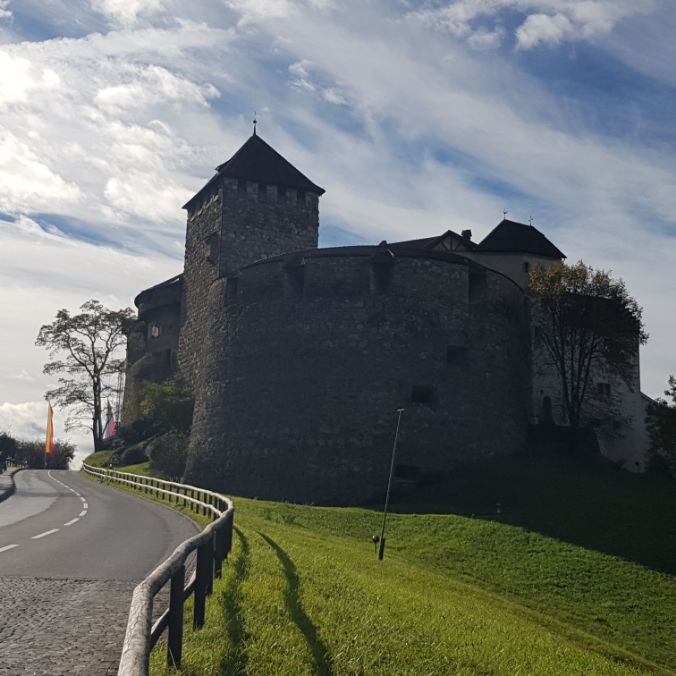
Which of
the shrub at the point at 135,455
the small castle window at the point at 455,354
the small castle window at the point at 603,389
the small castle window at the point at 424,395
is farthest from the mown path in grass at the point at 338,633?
the shrub at the point at 135,455

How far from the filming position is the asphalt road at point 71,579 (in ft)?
18.6

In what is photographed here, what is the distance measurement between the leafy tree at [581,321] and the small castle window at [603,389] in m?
→ 1.83

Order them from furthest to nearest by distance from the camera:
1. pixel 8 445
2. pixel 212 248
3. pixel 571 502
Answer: pixel 8 445
pixel 212 248
pixel 571 502

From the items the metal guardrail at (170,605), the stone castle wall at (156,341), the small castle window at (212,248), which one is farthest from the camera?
the stone castle wall at (156,341)

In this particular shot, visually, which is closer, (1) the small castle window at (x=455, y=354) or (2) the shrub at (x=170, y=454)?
(1) the small castle window at (x=455, y=354)

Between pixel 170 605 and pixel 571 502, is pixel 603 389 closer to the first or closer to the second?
pixel 571 502

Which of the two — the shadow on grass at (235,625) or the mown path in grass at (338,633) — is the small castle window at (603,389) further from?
the shadow on grass at (235,625)

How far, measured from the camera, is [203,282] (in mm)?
45938

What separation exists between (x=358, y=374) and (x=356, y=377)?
15 cm

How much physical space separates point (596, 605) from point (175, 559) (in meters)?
15.8

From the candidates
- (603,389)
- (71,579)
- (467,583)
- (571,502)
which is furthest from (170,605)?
(603,389)

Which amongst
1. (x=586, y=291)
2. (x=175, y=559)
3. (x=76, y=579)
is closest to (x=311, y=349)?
(x=586, y=291)

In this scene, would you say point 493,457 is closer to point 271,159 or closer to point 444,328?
point 444,328

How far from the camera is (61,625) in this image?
6.57 meters
